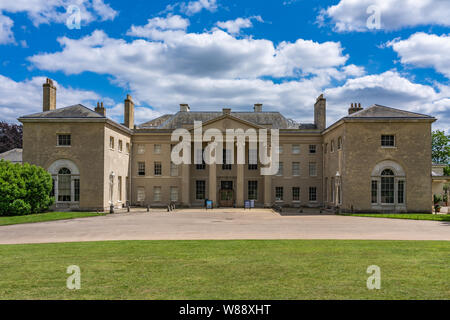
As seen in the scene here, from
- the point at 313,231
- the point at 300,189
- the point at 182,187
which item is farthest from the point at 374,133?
the point at 182,187

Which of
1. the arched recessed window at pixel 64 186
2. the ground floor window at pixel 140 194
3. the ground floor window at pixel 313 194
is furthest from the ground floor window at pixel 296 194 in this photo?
the arched recessed window at pixel 64 186

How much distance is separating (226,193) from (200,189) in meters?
3.13

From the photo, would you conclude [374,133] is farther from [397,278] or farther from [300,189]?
[397,278]

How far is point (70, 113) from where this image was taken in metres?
35.3

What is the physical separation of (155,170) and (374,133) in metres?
24.3

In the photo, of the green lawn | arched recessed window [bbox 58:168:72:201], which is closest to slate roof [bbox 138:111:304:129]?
arched recessed window [bbox 58:168:72:201]

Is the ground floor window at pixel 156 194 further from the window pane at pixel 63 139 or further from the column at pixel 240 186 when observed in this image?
the window pane at pixel 63 139

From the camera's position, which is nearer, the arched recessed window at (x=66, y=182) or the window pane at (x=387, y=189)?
the window pane at (x=387, y=189)

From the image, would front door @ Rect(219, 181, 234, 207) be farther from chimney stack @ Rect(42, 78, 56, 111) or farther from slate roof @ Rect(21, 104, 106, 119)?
chimney stack @ Rect(42, 78, 56, 111)

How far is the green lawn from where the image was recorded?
7398mm

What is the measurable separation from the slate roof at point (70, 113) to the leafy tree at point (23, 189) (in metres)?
5.93

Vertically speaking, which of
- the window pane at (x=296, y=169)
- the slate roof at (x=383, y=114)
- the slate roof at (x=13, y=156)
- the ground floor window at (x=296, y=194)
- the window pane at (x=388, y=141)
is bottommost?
the ground floor window at (x=296, y=194)

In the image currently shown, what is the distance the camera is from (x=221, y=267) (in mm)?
9680

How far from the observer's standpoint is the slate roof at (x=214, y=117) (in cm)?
4794
